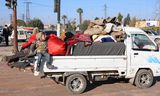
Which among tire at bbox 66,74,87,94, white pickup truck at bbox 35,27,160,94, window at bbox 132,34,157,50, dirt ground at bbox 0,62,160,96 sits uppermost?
window at bbox 132,34,157,50

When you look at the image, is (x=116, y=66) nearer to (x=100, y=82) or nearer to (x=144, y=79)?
(x=144, y=79)

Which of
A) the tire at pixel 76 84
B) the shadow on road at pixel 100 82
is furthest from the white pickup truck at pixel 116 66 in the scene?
the shadow on road at pixel 100 82

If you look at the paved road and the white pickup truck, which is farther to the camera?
the paved road

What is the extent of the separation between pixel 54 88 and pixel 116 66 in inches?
85.5

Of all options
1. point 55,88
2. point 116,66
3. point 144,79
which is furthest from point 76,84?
point 144,79

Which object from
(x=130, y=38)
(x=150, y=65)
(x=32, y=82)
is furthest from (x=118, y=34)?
(x=32, y=82)

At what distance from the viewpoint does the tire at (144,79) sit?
38.1 ft

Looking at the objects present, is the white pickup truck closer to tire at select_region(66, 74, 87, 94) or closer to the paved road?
tire at select_region(66, 74, 87, 94)

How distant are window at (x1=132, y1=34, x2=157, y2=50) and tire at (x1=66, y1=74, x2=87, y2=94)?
2.12 metres

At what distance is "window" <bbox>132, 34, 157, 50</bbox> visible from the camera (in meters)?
11.6

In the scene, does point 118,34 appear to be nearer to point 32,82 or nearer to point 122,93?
point 122,93

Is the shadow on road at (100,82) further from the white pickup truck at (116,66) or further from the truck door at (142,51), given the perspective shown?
the truck door at (142,51)

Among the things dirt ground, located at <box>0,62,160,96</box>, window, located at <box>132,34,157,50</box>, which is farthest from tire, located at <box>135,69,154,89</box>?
window, located at <box>132,34,157,50</box>

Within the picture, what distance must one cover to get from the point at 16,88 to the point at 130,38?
3.98 metres
